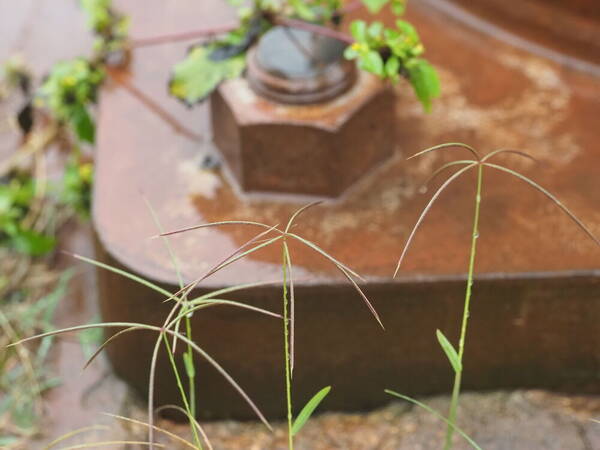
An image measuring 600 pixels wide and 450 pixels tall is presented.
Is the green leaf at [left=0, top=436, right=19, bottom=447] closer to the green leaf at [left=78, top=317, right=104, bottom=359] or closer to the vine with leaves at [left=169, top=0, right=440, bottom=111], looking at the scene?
the green leaf at [left=78, top=317, right=104, bottom=359]

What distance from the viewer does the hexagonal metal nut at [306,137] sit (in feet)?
5.92

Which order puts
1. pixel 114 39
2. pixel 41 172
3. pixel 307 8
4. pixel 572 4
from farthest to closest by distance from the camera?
1. pixel 41 172
2. pixel 114 39
3. pixel 572 4
4. pixel 307 8

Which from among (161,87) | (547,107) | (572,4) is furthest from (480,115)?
(161,87)

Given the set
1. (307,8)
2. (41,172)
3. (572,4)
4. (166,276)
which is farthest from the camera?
(41,172)

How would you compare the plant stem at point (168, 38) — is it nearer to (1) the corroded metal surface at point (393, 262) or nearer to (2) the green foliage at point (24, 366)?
(1) the corroded metal surface at point (393, 262)

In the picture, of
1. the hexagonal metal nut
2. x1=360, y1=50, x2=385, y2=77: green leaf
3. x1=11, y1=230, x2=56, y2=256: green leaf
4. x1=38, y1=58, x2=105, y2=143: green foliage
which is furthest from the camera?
x1=11, y1=230, x2=56, y2=256: green leaf

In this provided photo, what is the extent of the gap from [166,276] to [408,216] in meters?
0.51

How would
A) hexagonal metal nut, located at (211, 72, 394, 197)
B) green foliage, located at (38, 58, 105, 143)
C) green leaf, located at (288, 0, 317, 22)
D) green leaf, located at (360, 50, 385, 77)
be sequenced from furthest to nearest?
green foliage, located at (38, 58, 105, 143) → green leaf, located at (288, 0, 317, 22) → hexagonal metal nut, located at (211, 72, 394, 197) → green leaf, located at (360, 50, 385, 77)

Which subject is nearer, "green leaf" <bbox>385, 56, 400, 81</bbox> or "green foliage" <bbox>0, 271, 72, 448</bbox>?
"green leaf" <bbox>385, 56, 400, 81</bbox>

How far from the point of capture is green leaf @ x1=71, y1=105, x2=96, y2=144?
2.39 meters

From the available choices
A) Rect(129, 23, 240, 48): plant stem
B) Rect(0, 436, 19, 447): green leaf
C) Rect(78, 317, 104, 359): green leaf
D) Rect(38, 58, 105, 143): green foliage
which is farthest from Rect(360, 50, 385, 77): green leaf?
Rect(0, 436, 19, 447): green leaf

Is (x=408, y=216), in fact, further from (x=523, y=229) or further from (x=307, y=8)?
(x=307, y=8)

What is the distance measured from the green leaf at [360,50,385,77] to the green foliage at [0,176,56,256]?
1.16 meters

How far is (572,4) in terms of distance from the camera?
217 centimetres
